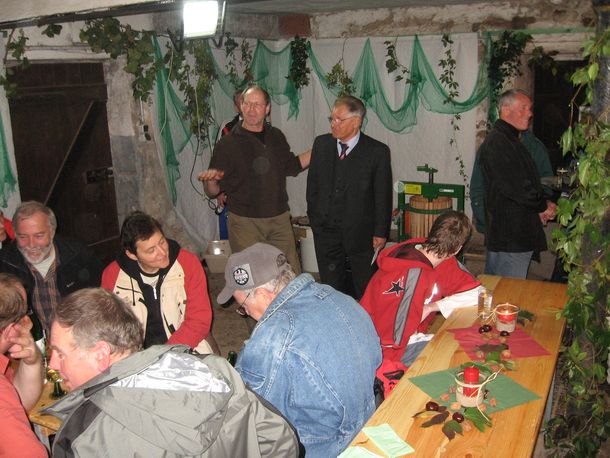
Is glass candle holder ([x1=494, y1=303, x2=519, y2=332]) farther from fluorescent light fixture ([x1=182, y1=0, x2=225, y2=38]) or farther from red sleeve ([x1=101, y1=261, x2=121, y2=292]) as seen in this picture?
fluorescent light fixture ([x1=182, y1=0, x2=225, y2=38])

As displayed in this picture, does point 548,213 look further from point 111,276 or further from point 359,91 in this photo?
point 359,91

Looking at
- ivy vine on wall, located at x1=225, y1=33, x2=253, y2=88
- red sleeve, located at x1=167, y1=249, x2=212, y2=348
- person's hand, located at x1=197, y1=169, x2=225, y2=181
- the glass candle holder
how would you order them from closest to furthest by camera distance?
1. the glass candle holder
2. red sleeve, located at x1=167, y1=249, x2=212, y2=348
3. person's hand, located at x1=197, y1=169, x2=225, y2=181
4. ivy vine on wall, located at x1=225, y1=33, x2=253, y2=88

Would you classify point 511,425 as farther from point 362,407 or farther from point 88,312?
point 88,312

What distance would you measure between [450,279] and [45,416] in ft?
7.31

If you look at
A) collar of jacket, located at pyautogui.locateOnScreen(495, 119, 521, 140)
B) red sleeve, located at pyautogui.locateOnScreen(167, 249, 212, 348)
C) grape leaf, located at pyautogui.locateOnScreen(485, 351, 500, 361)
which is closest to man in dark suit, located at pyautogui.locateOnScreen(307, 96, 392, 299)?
collar of jacket, located at pyautogui.locateOnScreen(495, 119, 521, 140)

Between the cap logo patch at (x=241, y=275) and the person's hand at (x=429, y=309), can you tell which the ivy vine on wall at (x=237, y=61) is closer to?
the person's hand at (x=429, y=309)

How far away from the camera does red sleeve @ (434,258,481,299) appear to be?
3.62 meters

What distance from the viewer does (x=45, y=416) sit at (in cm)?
256

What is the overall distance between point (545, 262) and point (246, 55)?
4.27m

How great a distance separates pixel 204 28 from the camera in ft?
14.6

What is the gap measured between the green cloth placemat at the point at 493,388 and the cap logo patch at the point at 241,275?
34.0 inches

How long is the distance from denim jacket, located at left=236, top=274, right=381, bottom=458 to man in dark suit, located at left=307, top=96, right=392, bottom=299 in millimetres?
2430

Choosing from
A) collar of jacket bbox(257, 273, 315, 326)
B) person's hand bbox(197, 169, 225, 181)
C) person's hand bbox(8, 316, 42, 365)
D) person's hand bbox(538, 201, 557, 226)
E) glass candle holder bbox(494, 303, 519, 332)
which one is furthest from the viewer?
person's hand bbox(197, 169, 225, 181)

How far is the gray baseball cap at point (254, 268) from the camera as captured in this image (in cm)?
250
